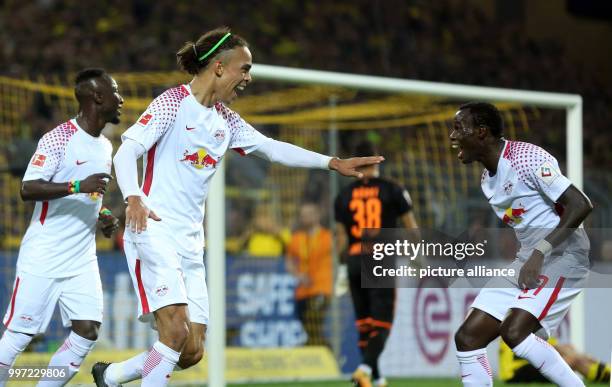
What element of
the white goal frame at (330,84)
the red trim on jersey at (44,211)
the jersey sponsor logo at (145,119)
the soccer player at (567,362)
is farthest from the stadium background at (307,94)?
the jersey sponsor logo at (145,119)

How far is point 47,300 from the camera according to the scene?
22.2 ft

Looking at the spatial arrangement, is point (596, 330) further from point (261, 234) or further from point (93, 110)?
point (93, 110)

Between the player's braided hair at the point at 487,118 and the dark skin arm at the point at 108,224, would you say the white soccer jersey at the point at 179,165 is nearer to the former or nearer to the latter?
the dark skin arm at the point at 108,224

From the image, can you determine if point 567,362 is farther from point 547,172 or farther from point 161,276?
Result: point 161,276

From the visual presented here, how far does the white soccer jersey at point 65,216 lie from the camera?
677 centimetres

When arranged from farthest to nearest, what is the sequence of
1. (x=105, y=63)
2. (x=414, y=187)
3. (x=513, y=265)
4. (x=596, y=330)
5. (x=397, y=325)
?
1. (x=105, y=63)
2. (x=414, y=187)
3. (x=397, y=325)
4. (x=596, y=330)
5. (x=513, y=265)

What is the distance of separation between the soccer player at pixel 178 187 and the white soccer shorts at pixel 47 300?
0.78 metres

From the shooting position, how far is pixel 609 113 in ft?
69.9

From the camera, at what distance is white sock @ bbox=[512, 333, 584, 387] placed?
6.12 metres

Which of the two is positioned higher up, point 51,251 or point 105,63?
point 105,63

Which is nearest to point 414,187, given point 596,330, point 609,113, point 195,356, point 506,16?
point 596,330

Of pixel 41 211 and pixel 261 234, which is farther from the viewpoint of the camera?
pixel 261 234

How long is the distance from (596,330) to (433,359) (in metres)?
2.34

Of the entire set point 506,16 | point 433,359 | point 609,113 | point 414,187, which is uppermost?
point 506,16
